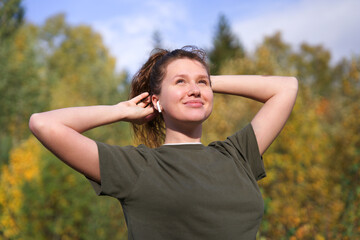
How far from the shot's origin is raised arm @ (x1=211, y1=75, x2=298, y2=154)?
7.31 ft

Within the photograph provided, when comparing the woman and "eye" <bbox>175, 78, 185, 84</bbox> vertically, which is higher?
"eye" <bbox>175, 78, 185, 84</bbox>

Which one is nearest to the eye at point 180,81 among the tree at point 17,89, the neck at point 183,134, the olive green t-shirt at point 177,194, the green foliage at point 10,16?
the neck at point 183,134

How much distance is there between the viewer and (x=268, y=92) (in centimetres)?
237

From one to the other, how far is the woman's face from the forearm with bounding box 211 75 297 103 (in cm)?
25

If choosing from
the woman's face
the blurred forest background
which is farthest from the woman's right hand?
the blurred forest background

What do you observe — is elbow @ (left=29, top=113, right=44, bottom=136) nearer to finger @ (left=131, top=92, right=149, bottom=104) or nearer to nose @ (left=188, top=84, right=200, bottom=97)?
finger @ (left=131, top=92, right=149, bottom=104)

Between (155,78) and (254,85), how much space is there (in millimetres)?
610

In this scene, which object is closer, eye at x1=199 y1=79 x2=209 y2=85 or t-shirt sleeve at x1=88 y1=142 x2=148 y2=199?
t-shirt sleeve at x1=88 y1=142 x2=148 y2=199

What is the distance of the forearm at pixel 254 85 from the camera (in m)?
2.36

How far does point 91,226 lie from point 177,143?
8.05 metres

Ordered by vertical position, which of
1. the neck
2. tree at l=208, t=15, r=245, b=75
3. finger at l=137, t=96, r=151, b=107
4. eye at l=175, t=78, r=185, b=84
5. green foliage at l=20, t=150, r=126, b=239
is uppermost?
tree at l=208, t=15, r=245, b=75

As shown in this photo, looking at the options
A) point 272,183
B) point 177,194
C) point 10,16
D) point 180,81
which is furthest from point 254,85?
Result: point 10,16

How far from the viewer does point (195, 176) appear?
1.81m

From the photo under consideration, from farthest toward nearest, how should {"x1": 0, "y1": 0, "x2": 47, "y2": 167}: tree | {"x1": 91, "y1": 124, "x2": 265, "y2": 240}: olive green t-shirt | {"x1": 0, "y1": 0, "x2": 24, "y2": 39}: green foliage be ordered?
{"x1": 0, "y1": 0, "x2": 24, "y2": 39}: green foliage, {"x1": 0, "y1": 0, "x2": 47, "y2": 167}: tree, {"x1": 91, "y1": 124, "x2": 265, "y2": 240}: olive green t-shirt
